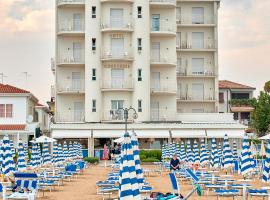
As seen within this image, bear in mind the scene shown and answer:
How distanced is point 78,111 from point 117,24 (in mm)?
9961

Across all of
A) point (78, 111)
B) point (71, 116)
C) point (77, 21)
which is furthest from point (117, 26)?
point (71, 116)

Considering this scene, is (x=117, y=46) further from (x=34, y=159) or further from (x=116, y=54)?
(x=34, y=159)

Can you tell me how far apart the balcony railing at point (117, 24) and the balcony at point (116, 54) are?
2.17 m

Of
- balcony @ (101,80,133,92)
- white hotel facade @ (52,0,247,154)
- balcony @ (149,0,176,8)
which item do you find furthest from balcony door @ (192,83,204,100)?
balcony @ (149,0,176,8)

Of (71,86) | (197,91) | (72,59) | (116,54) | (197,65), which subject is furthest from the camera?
(197,65)

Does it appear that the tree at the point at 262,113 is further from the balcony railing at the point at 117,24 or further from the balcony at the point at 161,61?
the balcony railing at the point at 117,24

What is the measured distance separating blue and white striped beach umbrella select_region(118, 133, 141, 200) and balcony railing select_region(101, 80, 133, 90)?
49677 millimetres

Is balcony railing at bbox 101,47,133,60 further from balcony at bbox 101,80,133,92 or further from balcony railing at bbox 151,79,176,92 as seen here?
balcony railing at bbox 151,79,176,92

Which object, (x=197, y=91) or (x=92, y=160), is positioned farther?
(x=197, y=91)

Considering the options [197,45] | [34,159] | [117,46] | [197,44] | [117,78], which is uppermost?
[197,44]

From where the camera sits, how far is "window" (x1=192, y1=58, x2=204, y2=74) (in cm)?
7806

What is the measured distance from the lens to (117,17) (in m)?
71.1

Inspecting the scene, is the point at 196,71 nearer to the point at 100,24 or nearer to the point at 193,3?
the point at 193,3

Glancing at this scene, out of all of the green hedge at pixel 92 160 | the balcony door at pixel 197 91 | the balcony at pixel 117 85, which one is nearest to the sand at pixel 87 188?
the green hedge at pixel 92 160
